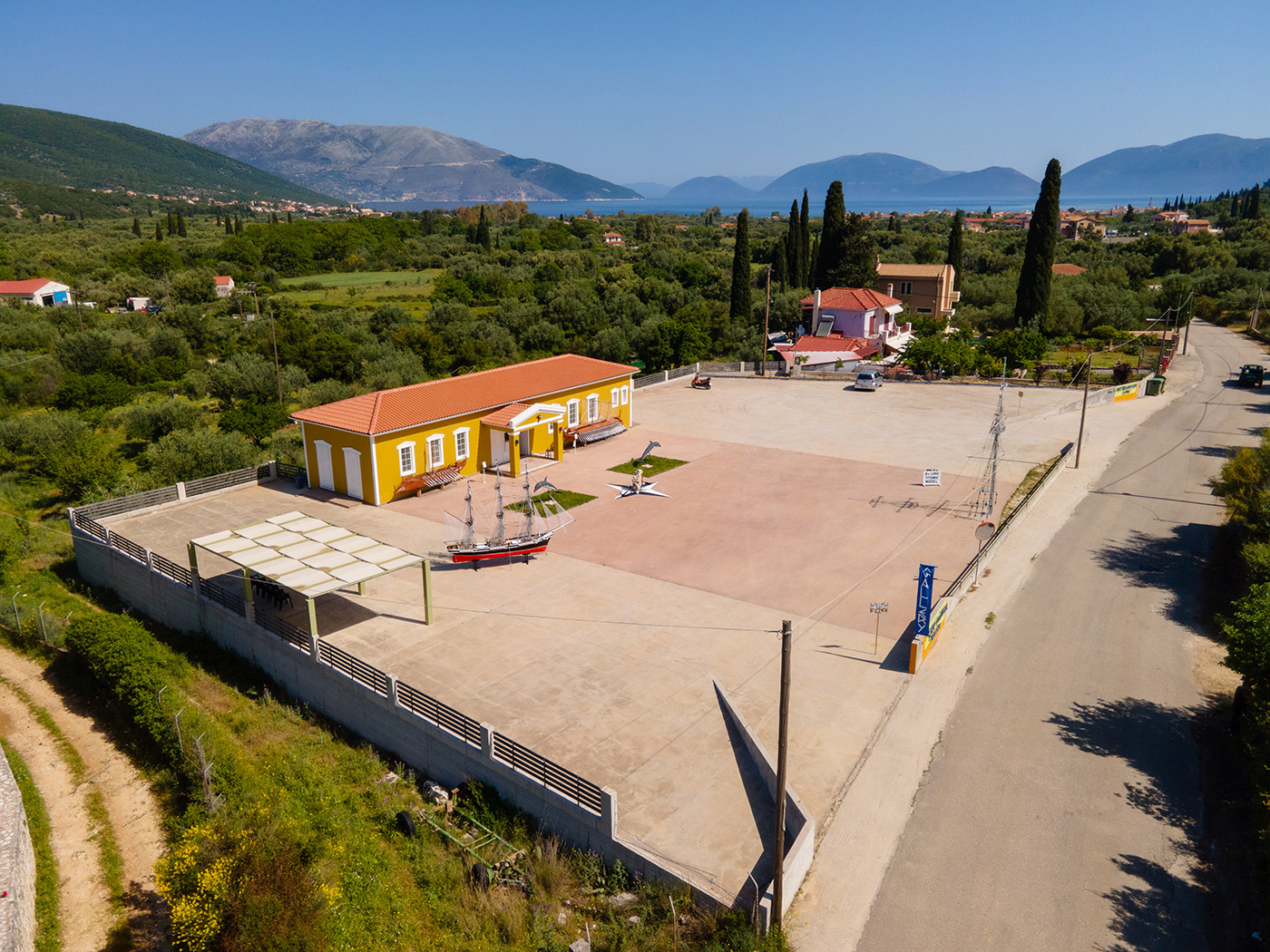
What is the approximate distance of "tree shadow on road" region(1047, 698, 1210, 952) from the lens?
10602 millimetres

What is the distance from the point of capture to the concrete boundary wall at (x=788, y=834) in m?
10.6

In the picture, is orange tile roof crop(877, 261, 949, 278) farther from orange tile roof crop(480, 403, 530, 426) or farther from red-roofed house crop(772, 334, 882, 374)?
orange tile roof crop(480, 403, 530, 426)

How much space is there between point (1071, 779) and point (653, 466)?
19.7m

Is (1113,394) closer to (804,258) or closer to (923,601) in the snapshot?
(923,601)

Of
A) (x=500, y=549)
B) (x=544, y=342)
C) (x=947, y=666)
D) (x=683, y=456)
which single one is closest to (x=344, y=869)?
(x=500, y=549)

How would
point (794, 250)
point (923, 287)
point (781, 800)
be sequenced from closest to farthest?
point (781, 800), point (923, 287), point (794, 250)

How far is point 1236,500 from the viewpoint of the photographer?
72.3 ft

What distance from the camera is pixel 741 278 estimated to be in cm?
6169

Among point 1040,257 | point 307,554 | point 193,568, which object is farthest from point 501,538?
point 1040,257

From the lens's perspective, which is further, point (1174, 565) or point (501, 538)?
point (1174, 565)

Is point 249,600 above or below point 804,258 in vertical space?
below

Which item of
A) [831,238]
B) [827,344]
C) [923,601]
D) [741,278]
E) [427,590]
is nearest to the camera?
[923,601]

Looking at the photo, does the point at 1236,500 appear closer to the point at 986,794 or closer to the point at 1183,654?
the point at 1183,654

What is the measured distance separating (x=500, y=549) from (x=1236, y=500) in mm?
20379
